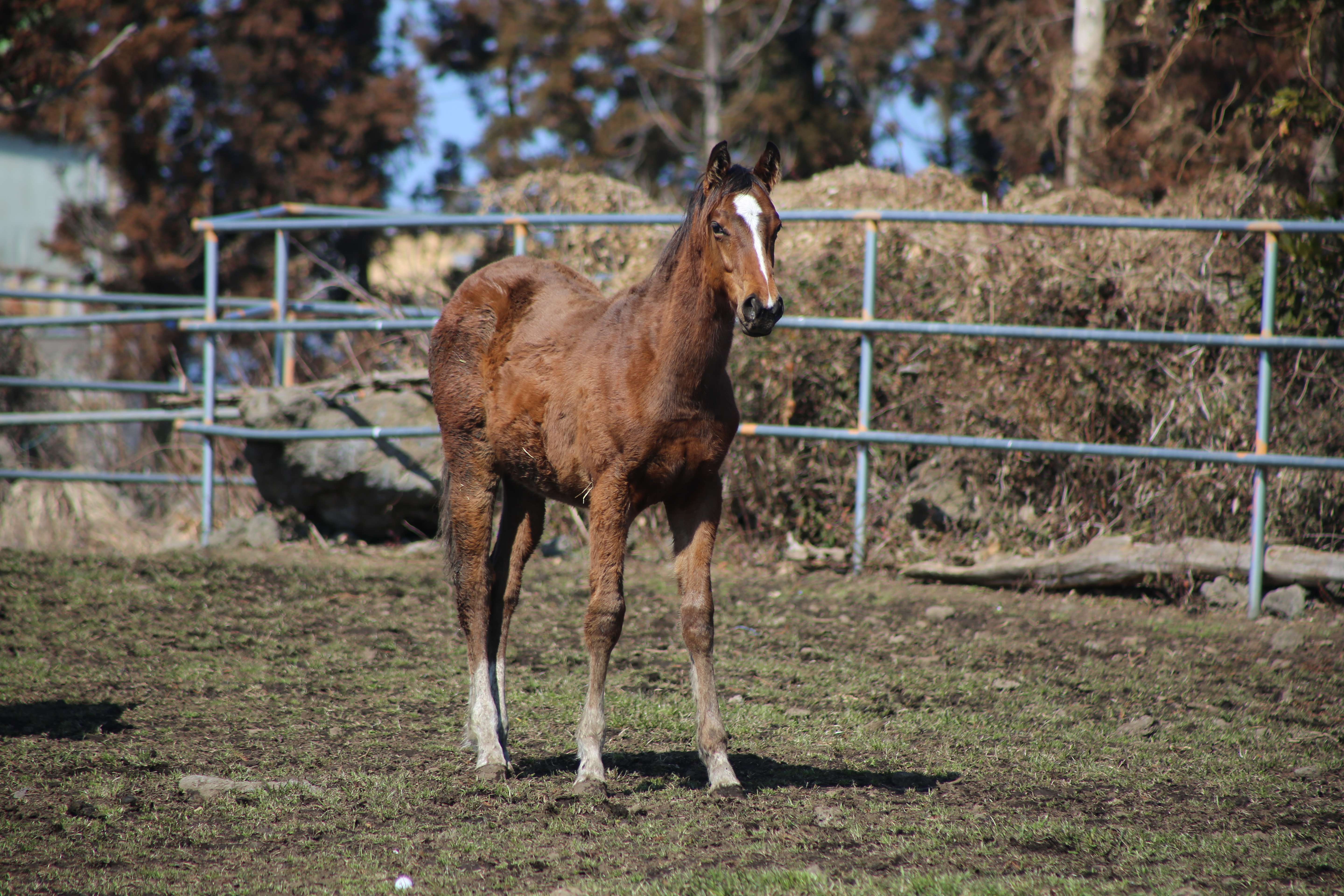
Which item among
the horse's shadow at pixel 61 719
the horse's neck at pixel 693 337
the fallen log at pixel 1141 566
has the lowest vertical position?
the horse's shadow at pixel 61 719

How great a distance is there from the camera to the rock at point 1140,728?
4.80 metres

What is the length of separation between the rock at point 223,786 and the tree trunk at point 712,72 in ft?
61.1

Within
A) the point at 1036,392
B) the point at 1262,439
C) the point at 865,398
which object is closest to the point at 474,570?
the point at 865,398

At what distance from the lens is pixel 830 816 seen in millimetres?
3736

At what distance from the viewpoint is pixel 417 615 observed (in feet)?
22.2

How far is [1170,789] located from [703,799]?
168cm

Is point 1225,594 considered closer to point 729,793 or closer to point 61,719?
point 729,793

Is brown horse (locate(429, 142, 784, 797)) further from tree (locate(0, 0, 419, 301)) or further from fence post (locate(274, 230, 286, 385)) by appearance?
tree (locate(0, 0, 419, 301))

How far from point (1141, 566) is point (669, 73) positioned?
59.4ft

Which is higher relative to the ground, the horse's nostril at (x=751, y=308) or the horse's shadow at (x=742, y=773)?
the horse's nostril at (x=751, y=308)

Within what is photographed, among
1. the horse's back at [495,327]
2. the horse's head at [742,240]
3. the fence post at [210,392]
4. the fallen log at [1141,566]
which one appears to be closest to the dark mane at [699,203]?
the horse's head at [742,240]

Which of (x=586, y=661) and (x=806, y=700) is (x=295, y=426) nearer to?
(x=586, y=661)

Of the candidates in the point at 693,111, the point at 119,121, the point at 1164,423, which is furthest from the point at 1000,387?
the point at 693,111

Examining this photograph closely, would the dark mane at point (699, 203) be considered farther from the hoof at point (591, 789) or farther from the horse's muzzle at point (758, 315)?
the hoof at point (591, 789)
